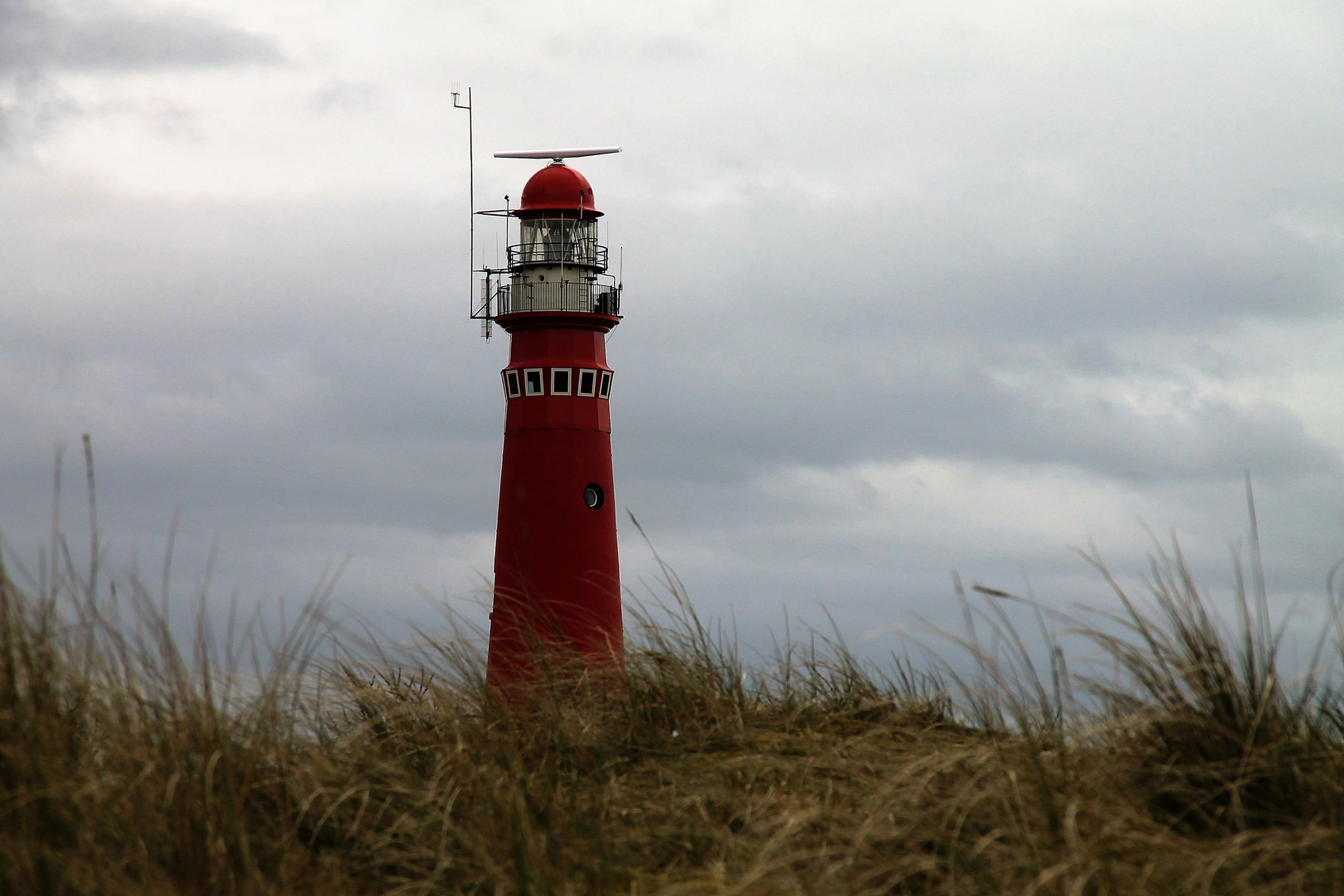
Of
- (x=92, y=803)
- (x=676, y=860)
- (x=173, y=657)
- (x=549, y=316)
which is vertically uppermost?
(x=549, y=316)

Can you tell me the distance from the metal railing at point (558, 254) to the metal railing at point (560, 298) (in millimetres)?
333

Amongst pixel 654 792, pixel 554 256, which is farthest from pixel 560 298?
pixel 654 792

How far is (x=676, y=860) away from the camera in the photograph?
491cm

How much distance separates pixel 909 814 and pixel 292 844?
2.32 metres

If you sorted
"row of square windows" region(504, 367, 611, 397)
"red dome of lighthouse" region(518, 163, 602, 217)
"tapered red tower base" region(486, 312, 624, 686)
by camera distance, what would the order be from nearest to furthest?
"tapered red tower base" region(486, 312, 624, 686) → "row of square windows" region(504, 367, 611, 397) → "red dome of lighthouse" region(518, 163, 602, 217)

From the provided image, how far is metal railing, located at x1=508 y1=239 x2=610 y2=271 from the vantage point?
18000 mm

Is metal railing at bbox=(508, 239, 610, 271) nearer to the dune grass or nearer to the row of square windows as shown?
the row of square windows

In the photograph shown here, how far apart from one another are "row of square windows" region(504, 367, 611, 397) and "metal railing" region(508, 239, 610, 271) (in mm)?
1621

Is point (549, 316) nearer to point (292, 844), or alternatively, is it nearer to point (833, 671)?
point (833, 671)

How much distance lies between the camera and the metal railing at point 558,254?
18.0 metres

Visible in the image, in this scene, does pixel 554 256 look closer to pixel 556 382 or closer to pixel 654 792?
pixel 556 382

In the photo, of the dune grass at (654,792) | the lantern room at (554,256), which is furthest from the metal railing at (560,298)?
the dune grass at (654,792)

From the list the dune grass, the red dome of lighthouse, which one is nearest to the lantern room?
the red dome of lighthouse

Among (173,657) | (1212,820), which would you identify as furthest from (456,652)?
(1212,820)
